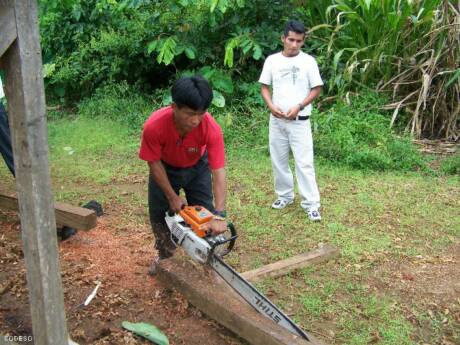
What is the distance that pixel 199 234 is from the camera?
308cm

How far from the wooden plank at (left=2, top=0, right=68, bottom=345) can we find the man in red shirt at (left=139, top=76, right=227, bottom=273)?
104 centimetres

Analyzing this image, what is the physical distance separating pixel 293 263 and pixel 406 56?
14.8ft

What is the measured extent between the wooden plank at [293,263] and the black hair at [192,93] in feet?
4.93

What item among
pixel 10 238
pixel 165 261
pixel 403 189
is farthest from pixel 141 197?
pixel 403 189

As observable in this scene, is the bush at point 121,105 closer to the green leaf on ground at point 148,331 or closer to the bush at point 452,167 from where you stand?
the bush at point 452,167

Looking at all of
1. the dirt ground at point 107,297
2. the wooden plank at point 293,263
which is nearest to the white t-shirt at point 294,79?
the wooden plank at point 293,263

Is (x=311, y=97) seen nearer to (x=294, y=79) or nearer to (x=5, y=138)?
(x=294, y=79)

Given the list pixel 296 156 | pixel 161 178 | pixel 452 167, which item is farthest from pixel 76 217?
pixel 452 167

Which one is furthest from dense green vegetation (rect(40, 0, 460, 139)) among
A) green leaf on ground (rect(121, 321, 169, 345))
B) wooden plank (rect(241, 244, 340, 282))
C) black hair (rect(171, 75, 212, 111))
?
green leaf on ground (rect(121, 321, 169, 345))

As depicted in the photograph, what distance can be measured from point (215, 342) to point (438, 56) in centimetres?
553

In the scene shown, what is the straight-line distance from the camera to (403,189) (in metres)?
5.83

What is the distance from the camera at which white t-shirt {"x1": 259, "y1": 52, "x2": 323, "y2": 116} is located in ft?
16.0

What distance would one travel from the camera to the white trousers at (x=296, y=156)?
4.97 m

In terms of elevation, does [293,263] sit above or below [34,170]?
below
